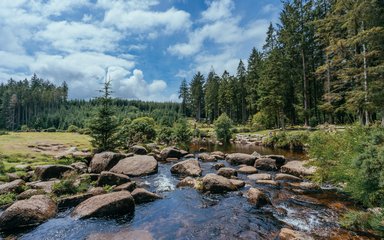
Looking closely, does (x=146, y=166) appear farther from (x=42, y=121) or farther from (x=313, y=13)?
(x=42, y=121)

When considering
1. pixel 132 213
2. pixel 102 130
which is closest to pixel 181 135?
pixel 102 130

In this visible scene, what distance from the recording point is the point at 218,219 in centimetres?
851

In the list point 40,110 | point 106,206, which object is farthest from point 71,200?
point 40,110

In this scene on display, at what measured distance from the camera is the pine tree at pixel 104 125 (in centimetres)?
1978

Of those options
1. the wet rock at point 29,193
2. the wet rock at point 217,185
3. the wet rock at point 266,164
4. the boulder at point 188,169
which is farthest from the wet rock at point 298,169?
the wet rock at point 29,193

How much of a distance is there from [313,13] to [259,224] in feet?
127

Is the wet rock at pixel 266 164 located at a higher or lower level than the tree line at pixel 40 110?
lower

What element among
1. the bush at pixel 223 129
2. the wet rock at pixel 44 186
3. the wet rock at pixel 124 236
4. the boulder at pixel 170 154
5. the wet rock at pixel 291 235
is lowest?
the wet rock at pixel 124 236

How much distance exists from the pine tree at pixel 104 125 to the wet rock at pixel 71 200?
10460 mm

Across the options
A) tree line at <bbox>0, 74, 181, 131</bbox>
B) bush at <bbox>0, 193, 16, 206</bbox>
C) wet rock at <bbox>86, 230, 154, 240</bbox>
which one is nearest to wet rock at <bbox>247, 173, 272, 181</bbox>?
wet rock at <bbox>86, 230, 154, 240</bbox>

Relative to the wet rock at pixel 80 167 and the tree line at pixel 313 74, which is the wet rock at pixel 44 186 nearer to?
the wet rock at pixel 80 167

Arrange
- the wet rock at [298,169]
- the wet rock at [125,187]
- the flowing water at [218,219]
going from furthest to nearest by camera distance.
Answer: the wet rock at [298,169], the wet rock at [125,187], the flowing water at [218,219]

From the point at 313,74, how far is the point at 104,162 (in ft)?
106

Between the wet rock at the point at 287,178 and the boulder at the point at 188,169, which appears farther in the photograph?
the boulder at the point at 188,169
